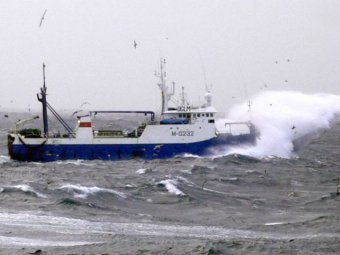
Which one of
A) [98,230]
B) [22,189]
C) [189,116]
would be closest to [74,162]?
[189,116]

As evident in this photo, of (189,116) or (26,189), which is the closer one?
(26,189)

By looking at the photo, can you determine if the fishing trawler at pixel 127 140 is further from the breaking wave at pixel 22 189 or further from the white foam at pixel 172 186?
the breaking wave at pixel 22 189

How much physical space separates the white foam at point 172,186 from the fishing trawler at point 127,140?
1999cm

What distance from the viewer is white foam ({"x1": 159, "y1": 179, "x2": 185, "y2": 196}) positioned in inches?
1423

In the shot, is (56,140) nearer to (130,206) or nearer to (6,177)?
(6,177)

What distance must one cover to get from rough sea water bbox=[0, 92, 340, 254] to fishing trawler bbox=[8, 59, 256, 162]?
297 cm

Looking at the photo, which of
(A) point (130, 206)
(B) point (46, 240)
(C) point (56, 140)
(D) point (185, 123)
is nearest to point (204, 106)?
(D) point (185, 123)

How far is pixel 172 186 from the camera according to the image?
3850 cm

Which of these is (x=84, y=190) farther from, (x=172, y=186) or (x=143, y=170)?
(x=143, y=170)

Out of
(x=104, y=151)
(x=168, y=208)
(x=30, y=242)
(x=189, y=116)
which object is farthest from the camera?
(x=189, y=116)

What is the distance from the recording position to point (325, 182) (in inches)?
→ 1746

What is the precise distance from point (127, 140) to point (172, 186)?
22.4 m

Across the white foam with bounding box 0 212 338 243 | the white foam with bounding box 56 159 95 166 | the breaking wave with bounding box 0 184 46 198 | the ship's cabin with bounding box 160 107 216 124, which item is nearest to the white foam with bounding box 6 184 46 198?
the breaking wave with bounding box 0 184 46 198

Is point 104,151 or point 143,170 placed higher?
point 104,151
